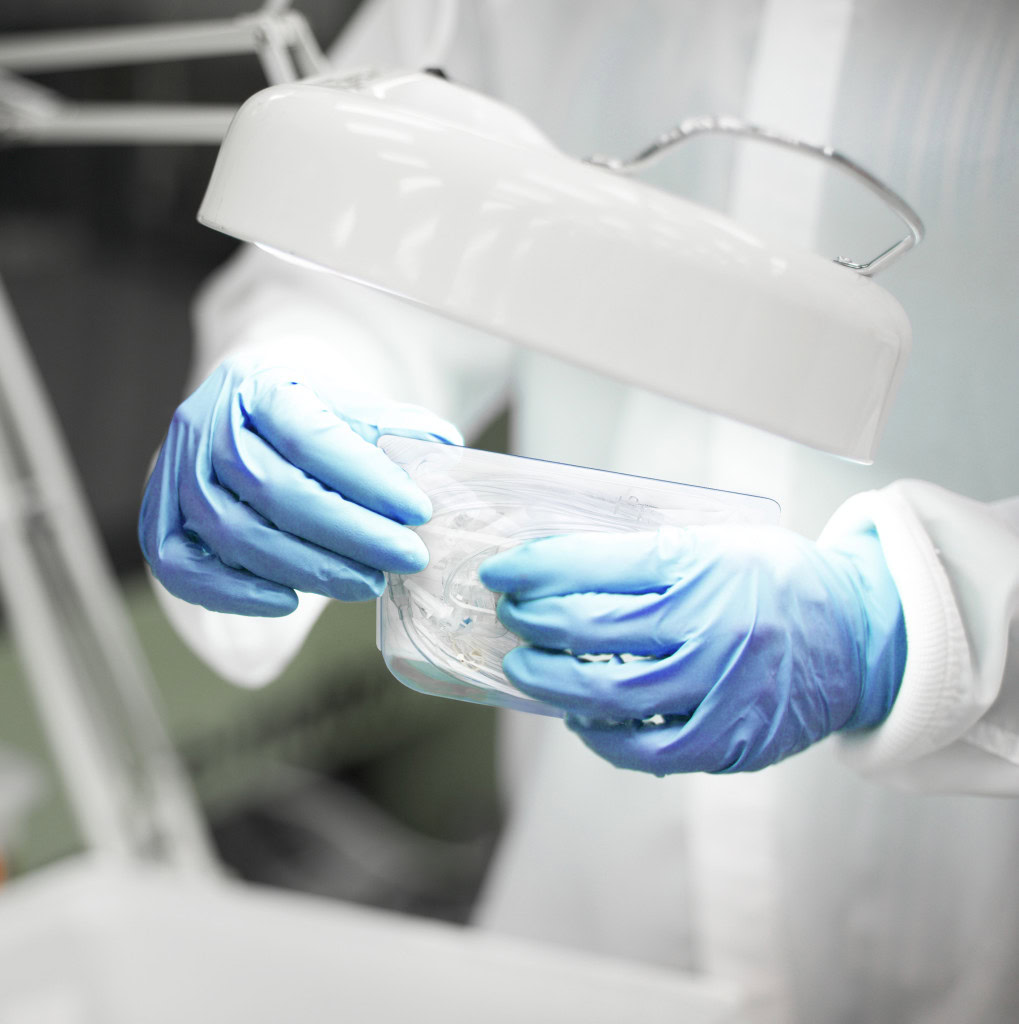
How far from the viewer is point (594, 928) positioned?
3.51ft

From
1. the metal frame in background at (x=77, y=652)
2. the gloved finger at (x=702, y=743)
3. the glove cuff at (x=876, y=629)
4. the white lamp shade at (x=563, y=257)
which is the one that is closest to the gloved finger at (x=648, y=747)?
the gloved finger at (x=702, y=743)

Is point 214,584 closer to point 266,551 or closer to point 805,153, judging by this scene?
point 266,551

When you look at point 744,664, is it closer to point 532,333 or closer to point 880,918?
point 532,333

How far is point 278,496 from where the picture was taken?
0.58 metres

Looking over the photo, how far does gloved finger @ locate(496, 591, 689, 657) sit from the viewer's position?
0.53m

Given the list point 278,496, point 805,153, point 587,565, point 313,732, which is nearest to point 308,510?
point 278,496

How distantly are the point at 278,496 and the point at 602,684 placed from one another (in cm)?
22

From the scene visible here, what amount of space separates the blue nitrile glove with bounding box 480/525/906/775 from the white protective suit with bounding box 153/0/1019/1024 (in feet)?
0.14

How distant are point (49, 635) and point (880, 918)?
1.01m

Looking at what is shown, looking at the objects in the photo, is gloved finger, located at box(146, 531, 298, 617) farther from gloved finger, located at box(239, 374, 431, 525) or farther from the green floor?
the green floor

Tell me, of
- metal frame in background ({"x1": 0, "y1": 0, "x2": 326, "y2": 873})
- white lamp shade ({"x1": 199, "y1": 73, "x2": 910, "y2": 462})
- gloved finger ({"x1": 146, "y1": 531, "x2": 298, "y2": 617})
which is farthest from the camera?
metal frame in background ({"x1": 0, "y1": 0, "x2": 326, "y2": 873})

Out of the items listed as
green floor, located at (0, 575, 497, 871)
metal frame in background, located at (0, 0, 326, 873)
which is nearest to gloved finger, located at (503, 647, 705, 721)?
metal frame in background, located at (0, 0, 326, 873)

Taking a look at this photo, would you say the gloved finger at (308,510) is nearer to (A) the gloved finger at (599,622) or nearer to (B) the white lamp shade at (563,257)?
(A) the gloved finger at (599,622)

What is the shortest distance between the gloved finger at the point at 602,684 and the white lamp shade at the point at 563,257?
0.59 ft
